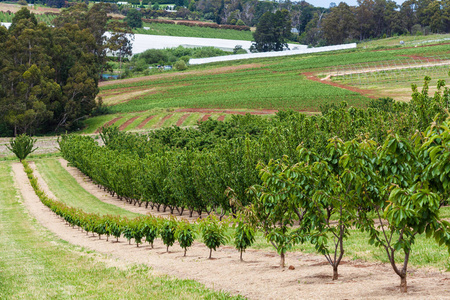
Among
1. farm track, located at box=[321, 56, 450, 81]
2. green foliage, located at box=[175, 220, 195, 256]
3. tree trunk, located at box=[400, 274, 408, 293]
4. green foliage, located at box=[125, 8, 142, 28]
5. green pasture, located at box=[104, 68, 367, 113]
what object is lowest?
green pasture, located at box=[104, 68, 367, 113]

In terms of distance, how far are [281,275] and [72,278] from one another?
6.01 meters

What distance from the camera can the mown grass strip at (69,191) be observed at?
3472 cm

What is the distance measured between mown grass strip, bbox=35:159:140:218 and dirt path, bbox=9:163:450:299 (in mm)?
14520

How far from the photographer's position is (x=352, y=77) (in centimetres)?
9044

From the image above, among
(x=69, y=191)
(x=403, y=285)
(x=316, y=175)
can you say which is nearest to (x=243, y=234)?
(x=316, y=175)

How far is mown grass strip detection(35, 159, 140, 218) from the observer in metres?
34.7

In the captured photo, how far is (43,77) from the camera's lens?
70875 millimetres

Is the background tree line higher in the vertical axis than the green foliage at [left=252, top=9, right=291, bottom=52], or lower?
lower

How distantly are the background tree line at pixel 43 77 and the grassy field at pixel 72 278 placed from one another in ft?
165

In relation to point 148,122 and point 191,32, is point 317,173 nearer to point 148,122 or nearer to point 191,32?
point 148,122

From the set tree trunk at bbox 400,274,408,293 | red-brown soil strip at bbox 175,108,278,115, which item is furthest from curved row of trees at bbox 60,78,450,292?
red-brown soil strip at bbox 175,108,278,115

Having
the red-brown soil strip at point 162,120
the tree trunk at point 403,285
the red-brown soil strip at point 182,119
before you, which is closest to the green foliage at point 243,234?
the tree trunk at point 403,285

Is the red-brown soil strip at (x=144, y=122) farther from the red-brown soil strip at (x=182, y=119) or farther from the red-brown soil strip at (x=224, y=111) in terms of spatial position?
the red-brown soil strip at (x=224, y=111)

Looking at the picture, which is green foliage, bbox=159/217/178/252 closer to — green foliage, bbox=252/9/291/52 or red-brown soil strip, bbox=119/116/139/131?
red-brown soil strip, bbox=119/116/139/131
